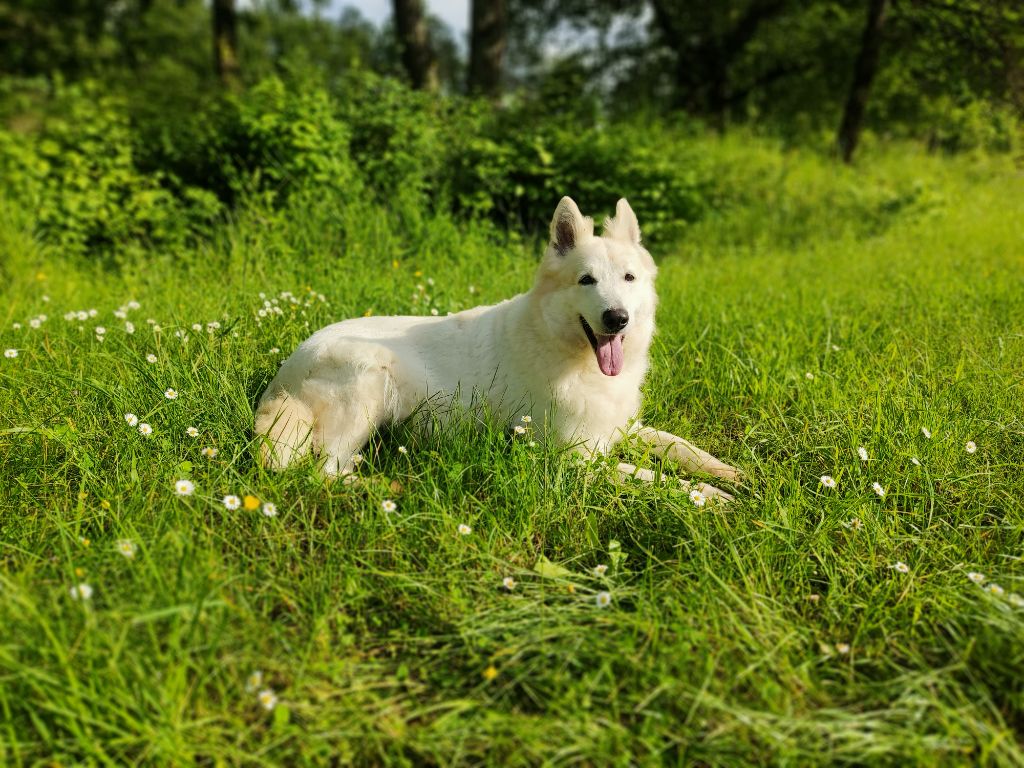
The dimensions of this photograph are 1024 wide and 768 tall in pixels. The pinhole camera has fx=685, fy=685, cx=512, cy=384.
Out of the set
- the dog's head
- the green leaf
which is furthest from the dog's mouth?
the green leaf

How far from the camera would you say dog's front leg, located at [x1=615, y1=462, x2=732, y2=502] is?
2.98 m

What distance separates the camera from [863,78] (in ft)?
36.7

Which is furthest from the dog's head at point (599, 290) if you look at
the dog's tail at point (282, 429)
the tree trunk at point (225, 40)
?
the tree trunk at point (225, 40)

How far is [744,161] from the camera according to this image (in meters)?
10.2

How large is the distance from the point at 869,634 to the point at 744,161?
9135 mm

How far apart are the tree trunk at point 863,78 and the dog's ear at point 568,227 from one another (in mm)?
9813

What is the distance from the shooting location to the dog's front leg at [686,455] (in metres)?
3.33

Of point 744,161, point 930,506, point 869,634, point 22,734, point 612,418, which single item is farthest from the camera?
point 744,161

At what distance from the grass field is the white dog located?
19 centimetres

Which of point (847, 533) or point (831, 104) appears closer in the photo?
point (847, 533)

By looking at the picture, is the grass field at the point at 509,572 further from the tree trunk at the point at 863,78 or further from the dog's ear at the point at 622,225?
the tree trunk at the point at 863,78

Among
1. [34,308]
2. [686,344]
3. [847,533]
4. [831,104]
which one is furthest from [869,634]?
[831,104]

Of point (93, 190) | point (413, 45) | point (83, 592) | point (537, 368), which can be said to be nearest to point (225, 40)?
point (413, 45)

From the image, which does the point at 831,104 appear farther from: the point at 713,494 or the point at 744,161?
the point at 713,494
